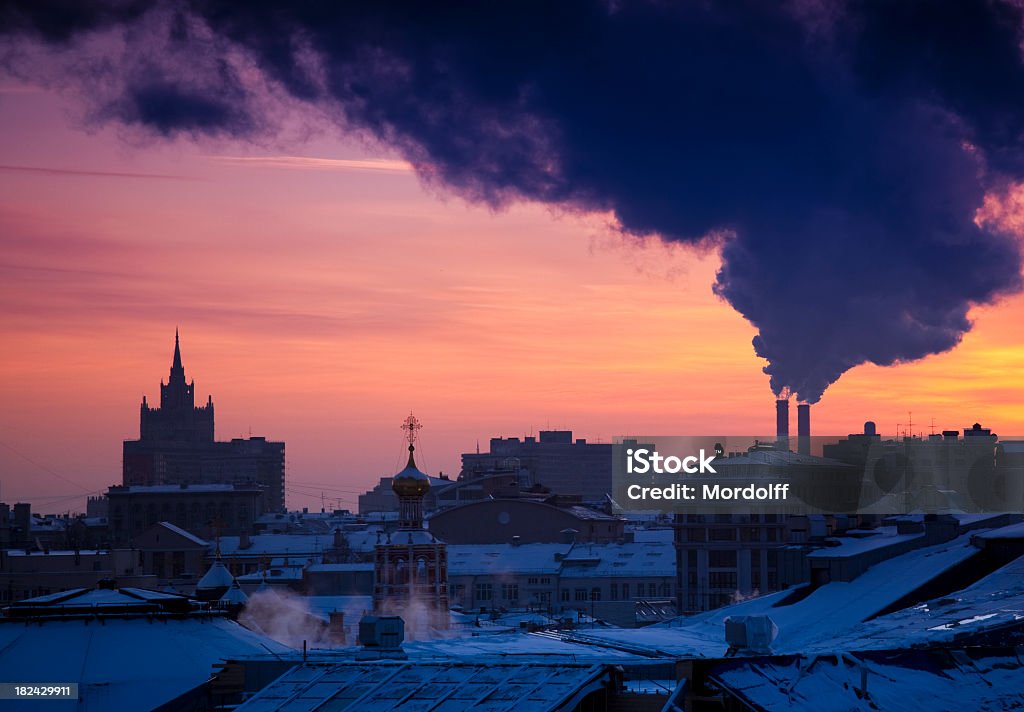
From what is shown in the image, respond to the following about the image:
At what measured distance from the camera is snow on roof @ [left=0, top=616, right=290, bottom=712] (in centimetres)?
5397

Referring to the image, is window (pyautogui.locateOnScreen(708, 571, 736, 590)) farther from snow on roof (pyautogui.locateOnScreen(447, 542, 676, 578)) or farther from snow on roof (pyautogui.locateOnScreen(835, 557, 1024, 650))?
snow on roof (pyautogui.locateOnScreen(835, 557, 1024, 650))

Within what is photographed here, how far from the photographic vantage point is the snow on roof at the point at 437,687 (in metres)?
37.1

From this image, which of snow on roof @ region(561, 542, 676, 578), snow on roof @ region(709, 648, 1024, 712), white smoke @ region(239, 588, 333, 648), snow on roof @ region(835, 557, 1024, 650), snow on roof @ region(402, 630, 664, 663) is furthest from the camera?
snow on roof @ region(561, 542, 676, 578)

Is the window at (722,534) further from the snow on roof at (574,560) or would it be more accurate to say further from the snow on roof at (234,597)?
the snow on roof at (234,597)

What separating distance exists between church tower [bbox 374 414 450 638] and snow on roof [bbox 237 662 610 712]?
5530cm

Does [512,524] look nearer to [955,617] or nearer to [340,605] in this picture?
[340,605]

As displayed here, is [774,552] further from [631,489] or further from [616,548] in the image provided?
[631,489]

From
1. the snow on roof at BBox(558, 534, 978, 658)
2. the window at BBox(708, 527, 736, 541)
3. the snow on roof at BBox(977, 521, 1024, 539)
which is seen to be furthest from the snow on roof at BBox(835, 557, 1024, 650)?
the window at BBox(708, 527, 736, 541)

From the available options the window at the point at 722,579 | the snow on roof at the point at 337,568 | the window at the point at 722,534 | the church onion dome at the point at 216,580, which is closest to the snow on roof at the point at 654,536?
the snow on roof at the point at 337,568

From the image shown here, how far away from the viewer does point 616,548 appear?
470ft

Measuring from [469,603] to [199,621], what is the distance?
76.4 meters

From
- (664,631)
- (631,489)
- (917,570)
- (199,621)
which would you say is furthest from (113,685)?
(631,489)

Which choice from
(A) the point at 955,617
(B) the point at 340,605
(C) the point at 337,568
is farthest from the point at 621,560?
(A) the point at 955,617

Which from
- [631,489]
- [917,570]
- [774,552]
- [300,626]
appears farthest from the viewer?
[631,489]
